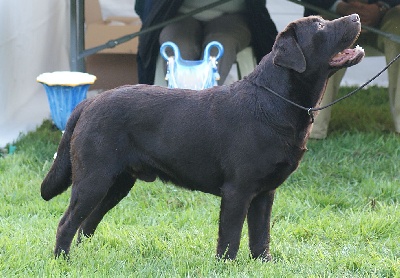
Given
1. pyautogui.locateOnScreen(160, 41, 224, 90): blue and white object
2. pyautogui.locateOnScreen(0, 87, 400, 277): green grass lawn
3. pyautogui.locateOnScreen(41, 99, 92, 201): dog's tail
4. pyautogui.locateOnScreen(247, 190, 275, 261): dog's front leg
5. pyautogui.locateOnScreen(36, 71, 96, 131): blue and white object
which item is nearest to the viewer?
pyautogui.locateOnScreen(0, 87, 400, 277): green grass lawn

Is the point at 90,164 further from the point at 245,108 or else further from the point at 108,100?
the point at 245,108

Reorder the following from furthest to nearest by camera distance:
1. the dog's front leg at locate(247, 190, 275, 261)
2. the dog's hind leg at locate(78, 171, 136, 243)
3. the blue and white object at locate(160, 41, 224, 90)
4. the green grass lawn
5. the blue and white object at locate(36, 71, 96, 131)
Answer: the blue and white object at locate(36, 71, 96, 131) < the blue and white object at locate(160, 41, 224, 90) < the dog's hind leg at locate(78, 171, 136, 243) < the dog's front leg at locate(247, 190, 275, 261) < the green grass lawn

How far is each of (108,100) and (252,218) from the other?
0.83 meters

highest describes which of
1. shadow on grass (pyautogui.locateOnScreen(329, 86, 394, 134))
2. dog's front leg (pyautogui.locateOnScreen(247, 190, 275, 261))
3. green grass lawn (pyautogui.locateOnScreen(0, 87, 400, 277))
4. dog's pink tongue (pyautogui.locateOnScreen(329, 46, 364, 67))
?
dog's pink tongue (pyautogui.locateOnScreen(329, 46, 364, 67))

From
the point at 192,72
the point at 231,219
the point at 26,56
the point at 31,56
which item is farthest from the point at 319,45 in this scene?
the point at 31,56

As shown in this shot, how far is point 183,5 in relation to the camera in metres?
6.00

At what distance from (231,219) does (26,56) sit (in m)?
3.82

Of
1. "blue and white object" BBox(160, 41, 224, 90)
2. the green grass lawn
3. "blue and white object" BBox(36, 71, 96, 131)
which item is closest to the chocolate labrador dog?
the green grass lawn

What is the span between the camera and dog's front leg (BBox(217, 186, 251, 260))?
10.5 ft

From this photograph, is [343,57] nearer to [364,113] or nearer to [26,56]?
[364,113]

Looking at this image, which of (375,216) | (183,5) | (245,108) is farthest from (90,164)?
(183,5)

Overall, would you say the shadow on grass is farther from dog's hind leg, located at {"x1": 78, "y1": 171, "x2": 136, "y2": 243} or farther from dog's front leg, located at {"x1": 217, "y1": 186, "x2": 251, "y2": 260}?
dog's front leg, located at {"x1": 217, "y1": 186, "x2": 251, "y2": 260}

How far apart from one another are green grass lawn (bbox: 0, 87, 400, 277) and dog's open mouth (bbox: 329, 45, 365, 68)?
2.91ft

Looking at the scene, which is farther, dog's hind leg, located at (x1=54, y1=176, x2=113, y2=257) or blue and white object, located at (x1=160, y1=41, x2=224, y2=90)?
blue and white object, located at (x1=160, y1=41, x2=224, y2=90)
